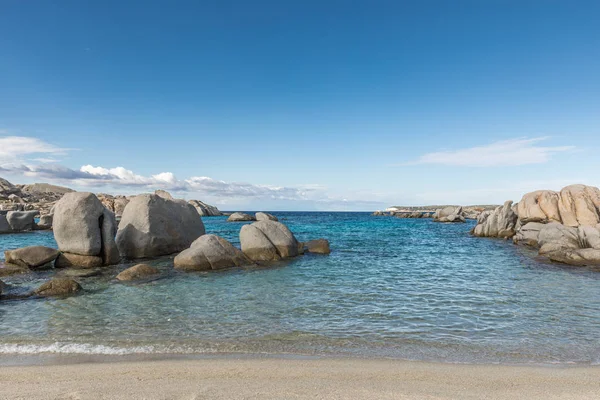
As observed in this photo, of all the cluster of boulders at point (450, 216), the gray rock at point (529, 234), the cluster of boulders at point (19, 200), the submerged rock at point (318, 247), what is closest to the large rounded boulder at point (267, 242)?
the submerged rock at point (318, 247)

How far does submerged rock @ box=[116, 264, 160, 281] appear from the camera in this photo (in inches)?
669

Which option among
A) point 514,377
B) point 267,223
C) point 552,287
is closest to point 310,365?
point 514,377

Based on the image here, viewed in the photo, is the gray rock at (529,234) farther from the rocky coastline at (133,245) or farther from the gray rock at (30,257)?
the gray rock at (30,257)

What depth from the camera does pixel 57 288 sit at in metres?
14.0

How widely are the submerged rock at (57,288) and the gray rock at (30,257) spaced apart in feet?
21.7

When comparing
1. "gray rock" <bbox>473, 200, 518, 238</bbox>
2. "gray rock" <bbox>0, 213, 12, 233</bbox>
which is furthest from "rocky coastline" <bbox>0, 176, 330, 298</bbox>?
"gray rock" <bbox>0, 213, 12, 233</bbox>

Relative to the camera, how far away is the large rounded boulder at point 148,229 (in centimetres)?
2406

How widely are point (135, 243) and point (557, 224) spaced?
32.0 metres

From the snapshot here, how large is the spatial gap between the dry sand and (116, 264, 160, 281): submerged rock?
10018 millimetres

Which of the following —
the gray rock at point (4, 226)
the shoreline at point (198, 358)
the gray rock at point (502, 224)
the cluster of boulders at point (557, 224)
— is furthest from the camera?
the gray rock at point (4, 226)

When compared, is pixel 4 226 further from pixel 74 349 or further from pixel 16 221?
pixel 74 349

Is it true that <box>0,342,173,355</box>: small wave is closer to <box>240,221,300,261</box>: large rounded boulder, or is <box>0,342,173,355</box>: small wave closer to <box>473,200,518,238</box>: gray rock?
<box>240,221,300,261</box>: large rounded boulder

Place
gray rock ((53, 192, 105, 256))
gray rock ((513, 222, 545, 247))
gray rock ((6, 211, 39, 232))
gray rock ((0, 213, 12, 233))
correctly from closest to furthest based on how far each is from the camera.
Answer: gray rock ((53, 192, 105, 256)), gray rock ((513, 222, 545, 247)), gray rock ((0, 213, 12, 233)), gray rock ((6, 211, 39, 232))

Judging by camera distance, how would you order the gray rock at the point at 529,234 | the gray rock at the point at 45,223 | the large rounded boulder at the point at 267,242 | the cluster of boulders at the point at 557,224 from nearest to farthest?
the large rounded boulder at the point at 267,242 → the cluster of boulders at the point at 557,224 → the gray rock at the point at 529,234 → the gray rock at the point at 45,223
